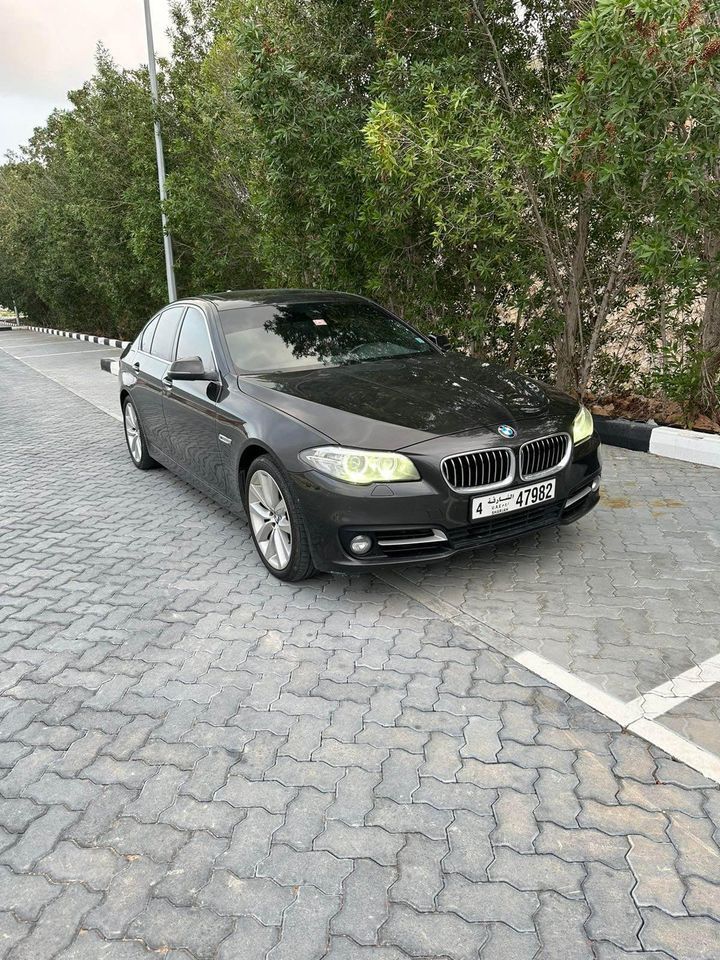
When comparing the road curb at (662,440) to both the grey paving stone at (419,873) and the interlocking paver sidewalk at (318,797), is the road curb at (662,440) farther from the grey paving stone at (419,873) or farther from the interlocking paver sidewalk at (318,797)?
the grey paving stone at (419,873)

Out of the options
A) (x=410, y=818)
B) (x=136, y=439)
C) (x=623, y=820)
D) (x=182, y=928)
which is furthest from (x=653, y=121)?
(x=182, y=928)

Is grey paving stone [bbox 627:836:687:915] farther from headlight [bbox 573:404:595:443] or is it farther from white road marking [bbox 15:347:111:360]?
white road marking [bbox 15:347:111:360]

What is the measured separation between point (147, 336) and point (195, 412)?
1.79 m

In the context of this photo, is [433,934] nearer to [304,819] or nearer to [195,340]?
[304,819]

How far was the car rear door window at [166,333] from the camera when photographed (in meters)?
5.77

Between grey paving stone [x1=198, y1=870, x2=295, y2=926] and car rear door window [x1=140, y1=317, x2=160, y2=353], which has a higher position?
car rear door window [x1=140, y1=317, x2=160, y2=353]

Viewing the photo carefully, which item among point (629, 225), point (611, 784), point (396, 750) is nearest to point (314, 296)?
point (629, 225)

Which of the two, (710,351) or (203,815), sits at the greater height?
(710,351)

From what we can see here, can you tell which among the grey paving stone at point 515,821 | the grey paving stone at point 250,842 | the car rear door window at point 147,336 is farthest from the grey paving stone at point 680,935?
the car rear door window at point 147,336

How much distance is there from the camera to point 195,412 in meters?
5.05

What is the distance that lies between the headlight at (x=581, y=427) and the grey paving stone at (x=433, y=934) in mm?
2823

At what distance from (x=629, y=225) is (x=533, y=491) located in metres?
3.62

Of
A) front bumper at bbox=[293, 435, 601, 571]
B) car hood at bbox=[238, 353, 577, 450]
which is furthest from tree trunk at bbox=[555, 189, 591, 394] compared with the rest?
front bumper at bbox=[293, 435, 601, 571]

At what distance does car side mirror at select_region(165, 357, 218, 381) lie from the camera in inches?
187
